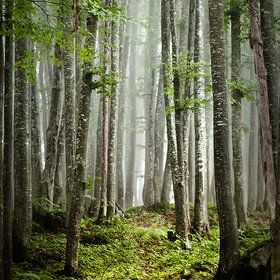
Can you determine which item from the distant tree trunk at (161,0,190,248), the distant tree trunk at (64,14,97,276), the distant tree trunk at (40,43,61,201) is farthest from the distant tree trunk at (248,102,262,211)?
the distant tree trunk at (64,14,97,276)

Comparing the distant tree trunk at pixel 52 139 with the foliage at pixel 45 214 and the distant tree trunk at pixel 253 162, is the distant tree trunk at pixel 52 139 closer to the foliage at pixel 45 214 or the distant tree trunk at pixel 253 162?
the foliage at pixel 45 214

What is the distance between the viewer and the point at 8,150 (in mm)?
7176

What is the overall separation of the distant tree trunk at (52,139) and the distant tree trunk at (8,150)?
513 cm

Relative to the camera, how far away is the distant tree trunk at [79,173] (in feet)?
27.8

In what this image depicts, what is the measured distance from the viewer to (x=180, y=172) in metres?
12.0

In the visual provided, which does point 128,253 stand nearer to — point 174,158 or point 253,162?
point 174,158

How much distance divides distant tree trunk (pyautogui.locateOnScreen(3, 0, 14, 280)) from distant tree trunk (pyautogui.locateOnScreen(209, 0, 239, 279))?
4.26m

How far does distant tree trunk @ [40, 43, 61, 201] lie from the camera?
1235cm

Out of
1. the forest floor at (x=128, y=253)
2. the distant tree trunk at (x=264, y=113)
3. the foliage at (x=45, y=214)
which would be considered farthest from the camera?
the foliage at (x=45, y=214)

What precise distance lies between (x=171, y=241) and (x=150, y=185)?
7.19m

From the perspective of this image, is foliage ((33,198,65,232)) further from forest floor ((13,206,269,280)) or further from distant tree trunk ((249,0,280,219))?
distant tree trunk ((249,0,280,219))

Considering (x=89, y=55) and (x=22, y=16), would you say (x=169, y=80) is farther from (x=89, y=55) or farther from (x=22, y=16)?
(x=22, y=16)

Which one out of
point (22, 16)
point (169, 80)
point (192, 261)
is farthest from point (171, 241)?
point (22, 16)

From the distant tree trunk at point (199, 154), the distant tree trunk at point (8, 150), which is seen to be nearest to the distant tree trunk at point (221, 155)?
the distant tree trunk at point (199, 154)
